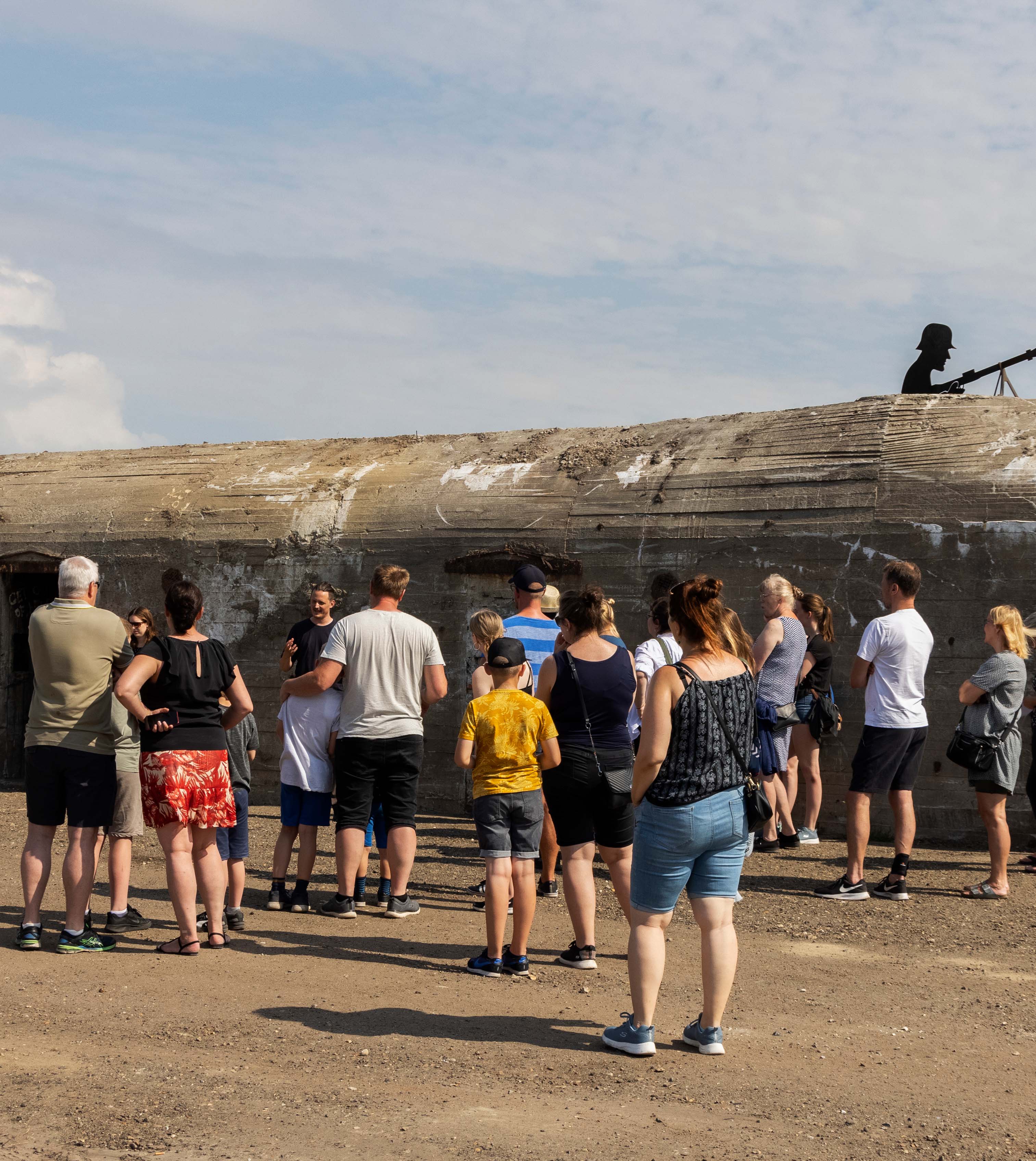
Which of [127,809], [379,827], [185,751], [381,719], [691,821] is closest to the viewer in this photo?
[691,821]

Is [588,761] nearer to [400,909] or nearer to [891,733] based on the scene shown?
[400,909]

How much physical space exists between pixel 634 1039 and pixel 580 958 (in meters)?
1.16

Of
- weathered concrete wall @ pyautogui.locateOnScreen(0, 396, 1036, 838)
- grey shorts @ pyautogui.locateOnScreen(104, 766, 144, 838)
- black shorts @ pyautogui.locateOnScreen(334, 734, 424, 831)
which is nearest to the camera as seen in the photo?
grey shorts @ pyautogui.locateOnScreen(104, 766, 144, 838)

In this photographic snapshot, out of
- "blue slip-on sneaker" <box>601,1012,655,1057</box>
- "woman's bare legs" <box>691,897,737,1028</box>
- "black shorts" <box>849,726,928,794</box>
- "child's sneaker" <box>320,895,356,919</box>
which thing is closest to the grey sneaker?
"child's sneaker" <box>320,895,356,919</box>

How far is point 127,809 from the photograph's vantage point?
229 inches

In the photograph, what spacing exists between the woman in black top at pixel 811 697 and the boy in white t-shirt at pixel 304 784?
3.34 meters

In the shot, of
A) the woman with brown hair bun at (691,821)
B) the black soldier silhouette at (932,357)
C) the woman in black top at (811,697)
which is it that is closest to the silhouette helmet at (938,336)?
the black soldier silhouette at (932,357)

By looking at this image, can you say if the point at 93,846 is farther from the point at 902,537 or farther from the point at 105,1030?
the point at 902,537

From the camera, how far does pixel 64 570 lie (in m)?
5.58

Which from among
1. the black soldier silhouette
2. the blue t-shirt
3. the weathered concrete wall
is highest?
the black soldier silhouette

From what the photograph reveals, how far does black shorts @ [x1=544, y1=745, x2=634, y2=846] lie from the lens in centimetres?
502

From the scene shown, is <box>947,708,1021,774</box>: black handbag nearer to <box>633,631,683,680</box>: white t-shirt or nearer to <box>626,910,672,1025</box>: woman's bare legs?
<box>633,631,683,680</box>: white t-shirt

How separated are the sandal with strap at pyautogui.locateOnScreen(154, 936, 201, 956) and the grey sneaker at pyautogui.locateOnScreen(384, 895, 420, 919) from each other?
1.06 m

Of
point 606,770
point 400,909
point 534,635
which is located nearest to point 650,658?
point 534,635
